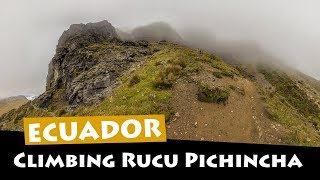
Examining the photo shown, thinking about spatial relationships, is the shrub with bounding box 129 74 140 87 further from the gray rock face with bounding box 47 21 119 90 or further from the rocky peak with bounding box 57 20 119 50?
the rocky peak with bounding box 57 20 119 50

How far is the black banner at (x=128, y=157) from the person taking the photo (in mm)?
20016

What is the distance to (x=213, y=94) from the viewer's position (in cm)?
3525

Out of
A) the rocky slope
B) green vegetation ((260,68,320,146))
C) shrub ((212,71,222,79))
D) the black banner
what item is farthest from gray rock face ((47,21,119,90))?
the black banner

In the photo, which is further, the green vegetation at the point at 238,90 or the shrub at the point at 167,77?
the green vegetation at the point at 238,90

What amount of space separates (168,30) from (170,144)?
123996 mm

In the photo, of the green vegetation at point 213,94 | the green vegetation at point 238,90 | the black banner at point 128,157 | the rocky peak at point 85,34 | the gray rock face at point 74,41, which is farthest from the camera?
the rocky peak at point 85,34

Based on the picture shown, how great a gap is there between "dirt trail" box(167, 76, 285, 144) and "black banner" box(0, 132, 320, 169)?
7916 millimetres

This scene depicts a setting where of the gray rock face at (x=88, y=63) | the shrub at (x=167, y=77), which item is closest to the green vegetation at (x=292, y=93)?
the gray rock face at (x=88, y=63)

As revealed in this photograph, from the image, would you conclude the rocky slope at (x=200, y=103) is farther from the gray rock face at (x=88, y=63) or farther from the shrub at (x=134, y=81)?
the gray rock face at (x=88, y=63)

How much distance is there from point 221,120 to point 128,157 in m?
12.9

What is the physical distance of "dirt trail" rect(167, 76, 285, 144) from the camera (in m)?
29.9

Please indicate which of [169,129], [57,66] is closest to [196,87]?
[169,129]

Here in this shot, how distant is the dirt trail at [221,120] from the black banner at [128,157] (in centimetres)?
792

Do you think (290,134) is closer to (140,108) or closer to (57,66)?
(140,108)
